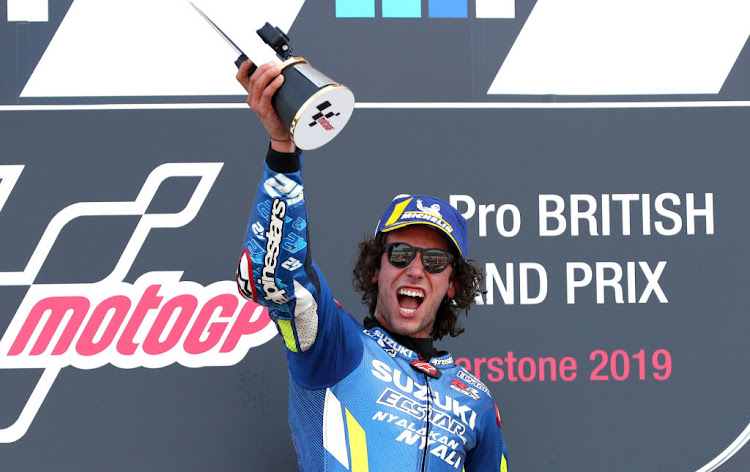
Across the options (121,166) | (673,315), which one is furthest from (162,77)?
(673,315)

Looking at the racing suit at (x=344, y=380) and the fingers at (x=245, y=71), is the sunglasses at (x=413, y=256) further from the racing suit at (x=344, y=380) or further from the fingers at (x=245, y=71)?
the fingers at (x=245, y=71)

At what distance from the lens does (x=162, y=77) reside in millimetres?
2539

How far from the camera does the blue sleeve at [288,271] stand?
1.50 m

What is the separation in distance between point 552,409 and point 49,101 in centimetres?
189

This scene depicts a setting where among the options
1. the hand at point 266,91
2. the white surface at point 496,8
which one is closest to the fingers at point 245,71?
the hand at point 266,91

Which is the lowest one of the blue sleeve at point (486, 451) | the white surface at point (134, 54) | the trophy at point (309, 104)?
the blue sleeve at point (486, 451)

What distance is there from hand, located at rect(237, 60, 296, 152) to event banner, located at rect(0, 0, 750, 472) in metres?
1.11

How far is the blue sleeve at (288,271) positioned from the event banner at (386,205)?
2.77ft

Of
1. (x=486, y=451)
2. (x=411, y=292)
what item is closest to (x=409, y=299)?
(x=411, y=292)

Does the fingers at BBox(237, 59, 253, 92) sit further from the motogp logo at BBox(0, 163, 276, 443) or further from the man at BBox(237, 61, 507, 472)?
the motogp logo at BBox(0, 163, 276, 443)

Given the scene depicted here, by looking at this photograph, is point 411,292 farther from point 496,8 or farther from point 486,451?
point 496,8

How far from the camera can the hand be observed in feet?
4.52

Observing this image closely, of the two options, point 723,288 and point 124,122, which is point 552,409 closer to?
point 723,288

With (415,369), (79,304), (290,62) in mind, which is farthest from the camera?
(79,304)
